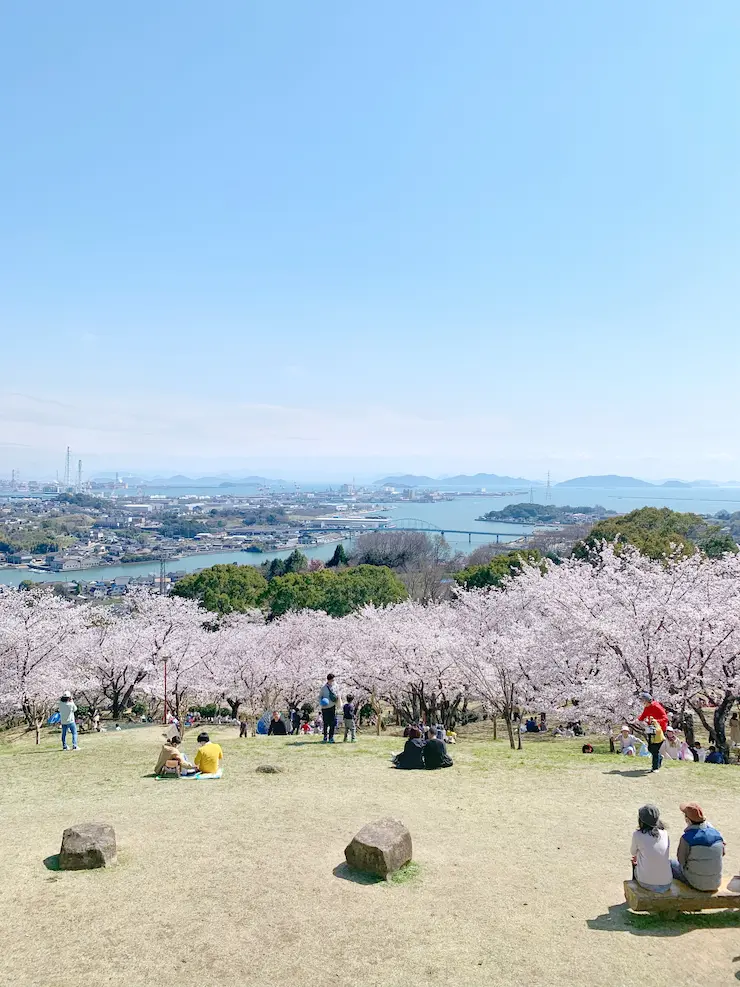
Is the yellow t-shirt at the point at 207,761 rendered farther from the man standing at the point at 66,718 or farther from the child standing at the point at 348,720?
the man standing at the point at 66,718

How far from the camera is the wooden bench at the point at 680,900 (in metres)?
6.00

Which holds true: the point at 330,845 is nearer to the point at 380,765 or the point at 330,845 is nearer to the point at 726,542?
the point at 380,765

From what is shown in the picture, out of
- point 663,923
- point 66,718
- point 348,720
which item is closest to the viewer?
point 663,923

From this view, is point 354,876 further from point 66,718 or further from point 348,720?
point 66,718

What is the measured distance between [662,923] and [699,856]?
0.72 meters

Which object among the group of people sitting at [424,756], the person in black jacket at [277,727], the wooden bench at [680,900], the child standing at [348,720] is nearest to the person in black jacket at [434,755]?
the group of people sitting at [424,756]

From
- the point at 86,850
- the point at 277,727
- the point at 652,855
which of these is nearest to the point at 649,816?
the point at 652,855

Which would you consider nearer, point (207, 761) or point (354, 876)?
point (354, 876)

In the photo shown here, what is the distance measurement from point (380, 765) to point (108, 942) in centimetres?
664

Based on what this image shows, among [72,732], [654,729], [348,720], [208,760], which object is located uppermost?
[654,729]

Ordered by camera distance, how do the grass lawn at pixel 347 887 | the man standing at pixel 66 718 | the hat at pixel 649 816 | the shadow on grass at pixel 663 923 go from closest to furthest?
the grass lawn at pixel 347 887, the shadow on grass at pixel 663 923, the hat at pixel 649 816, the man standing at pixel 66 718

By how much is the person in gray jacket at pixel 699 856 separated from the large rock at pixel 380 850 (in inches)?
111

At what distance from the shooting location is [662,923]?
235 inches

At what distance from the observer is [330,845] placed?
7758 mm
